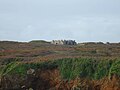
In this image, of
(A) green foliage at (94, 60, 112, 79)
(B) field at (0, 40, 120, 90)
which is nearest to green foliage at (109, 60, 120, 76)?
(B) field at (0, 40, 120, 90)

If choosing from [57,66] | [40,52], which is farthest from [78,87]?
[40,52]

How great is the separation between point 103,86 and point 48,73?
223 inches

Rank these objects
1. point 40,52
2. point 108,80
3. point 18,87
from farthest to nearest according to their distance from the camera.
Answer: point 40,52 → point 18,87 → point 108,80

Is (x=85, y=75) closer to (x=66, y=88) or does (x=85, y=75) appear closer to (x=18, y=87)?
(x=66, y=88)

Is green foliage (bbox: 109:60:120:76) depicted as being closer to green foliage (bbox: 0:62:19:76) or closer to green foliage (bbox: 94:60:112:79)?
green foliage (bbox: 94:60:112:79)

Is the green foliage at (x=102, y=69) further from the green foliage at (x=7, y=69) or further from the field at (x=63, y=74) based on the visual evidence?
the green foliage at (x=7, y=69)

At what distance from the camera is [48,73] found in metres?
32.0

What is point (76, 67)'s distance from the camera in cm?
3111

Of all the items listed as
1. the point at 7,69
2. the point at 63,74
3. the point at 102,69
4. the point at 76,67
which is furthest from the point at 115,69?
the point at 7,69

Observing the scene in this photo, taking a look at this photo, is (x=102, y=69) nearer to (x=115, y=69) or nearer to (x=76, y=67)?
(x=115, y=69)

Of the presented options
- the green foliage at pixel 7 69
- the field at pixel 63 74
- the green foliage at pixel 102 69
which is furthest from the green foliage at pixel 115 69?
the green foliage at pixel 7 69

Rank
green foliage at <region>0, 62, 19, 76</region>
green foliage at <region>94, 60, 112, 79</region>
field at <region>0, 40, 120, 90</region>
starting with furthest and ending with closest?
green foliage at <region>0, 62, 19, 76</region> < green foliage at <region>94, 60, 112, 79</region> < field at <region>0, 40, 120, 90</region>

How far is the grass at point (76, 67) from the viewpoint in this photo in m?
29.8

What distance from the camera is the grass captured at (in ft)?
97.6
